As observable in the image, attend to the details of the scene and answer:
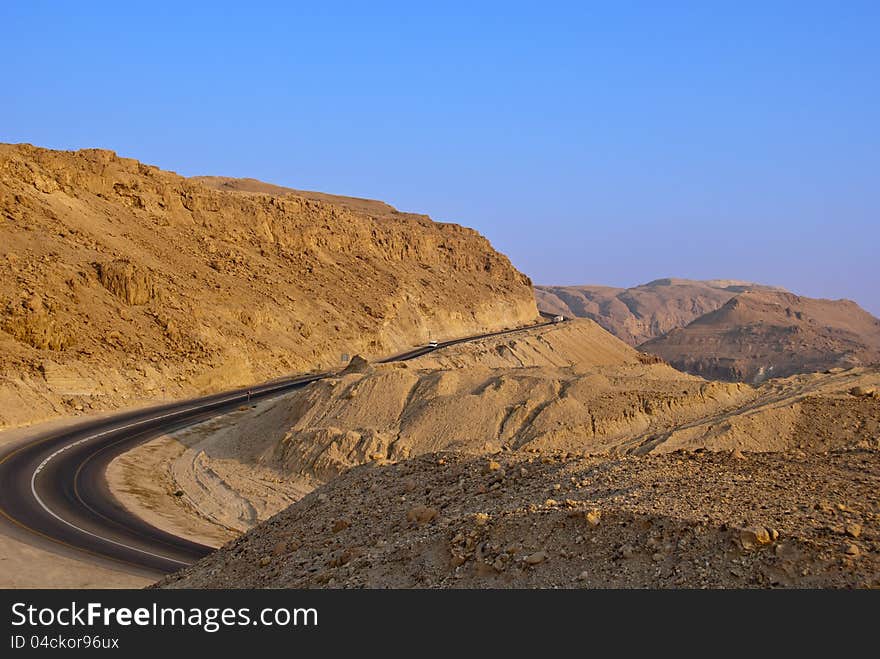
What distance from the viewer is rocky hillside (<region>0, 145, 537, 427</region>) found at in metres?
45.3

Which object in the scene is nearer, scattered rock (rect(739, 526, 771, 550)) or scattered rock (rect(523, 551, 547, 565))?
scattered rock (rect(739, 526, 771, 550))

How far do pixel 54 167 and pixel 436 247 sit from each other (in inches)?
1810

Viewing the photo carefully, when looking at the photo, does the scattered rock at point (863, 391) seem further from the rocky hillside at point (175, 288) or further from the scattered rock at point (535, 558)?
the rocky hillside at point (175, 288)

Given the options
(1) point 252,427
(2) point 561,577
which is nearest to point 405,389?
(1) point 252,427

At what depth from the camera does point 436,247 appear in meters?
98.4

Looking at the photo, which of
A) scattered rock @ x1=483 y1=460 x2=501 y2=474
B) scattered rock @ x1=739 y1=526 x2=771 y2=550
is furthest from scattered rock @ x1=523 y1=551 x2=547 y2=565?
scattered rock @ x1=483 y1=460 x2=501 y2=474

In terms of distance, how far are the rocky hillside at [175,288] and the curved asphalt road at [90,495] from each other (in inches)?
159

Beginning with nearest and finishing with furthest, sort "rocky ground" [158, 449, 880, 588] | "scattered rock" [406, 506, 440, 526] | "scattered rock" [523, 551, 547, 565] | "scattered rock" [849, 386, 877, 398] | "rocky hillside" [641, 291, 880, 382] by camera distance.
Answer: "rocky ground" [158, 449, 880, 588]
"scattered rock" [523, 551, 547, 565]
"scattered rock" [406, 506, 440, 526]
"scattered rock" [849, 386, 877, 398]
"rocky hillside" [641, 291, 880, 382]

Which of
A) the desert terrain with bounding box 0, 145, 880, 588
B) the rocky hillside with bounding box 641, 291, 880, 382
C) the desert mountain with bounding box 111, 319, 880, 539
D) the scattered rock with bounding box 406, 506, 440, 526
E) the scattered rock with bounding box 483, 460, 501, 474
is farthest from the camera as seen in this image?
the rocky hillside with bounding box 641, 291, 880, 382

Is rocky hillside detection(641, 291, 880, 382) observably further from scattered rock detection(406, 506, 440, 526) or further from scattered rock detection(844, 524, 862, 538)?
scattered rock detection(844, 524, 862, 538)

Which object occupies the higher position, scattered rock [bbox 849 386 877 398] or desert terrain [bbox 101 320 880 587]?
scattered rock [bbox 849 386 877 398]

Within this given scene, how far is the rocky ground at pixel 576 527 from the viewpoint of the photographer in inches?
366

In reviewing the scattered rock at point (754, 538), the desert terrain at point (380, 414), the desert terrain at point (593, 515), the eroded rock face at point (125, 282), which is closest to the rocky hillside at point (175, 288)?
Answer: the eroded rock face at point (125, 282)

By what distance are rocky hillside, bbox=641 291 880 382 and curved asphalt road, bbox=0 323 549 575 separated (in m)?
76.8
